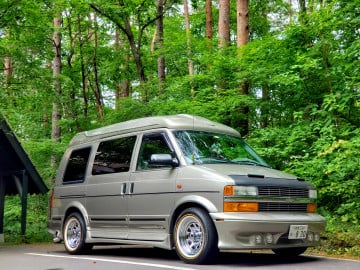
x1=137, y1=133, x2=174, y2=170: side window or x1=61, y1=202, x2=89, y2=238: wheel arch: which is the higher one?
x1=137, y1=133, x2=174, y2=170: side window

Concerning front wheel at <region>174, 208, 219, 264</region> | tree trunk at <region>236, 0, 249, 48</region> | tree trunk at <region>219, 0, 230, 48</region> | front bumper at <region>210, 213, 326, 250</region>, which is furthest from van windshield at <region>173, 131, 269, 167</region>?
tree trunk at <region>219, 0, 230, 48</region>

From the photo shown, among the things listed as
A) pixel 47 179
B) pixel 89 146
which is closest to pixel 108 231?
pixel 89 146

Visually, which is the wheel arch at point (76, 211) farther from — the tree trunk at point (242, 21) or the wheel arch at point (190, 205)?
the tree trunk at point (242, 21)

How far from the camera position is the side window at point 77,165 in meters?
9.94

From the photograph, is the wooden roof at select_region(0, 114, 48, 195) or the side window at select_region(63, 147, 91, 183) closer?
the side window at select_region(63, 147, 91, 183)

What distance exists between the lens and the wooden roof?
12852 mm

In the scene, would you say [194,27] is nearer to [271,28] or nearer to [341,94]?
[271,28]

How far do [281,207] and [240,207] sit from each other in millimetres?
759

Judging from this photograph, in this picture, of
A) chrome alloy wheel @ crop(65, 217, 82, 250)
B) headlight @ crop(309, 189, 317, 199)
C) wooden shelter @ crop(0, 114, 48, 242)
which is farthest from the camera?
wooden shelter @ crop(0, 114, 48, 242)

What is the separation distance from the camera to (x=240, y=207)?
6750 millimetres

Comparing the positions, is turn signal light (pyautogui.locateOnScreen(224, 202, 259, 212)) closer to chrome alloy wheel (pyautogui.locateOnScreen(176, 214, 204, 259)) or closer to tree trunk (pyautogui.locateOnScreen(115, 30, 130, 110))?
chrome alloy wheel (pyautogui.locateOnScreen(176, 214, 204, 259))

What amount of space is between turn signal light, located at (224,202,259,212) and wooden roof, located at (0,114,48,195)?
7.59m

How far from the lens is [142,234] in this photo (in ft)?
26.2

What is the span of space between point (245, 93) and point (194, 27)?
43.4ft
